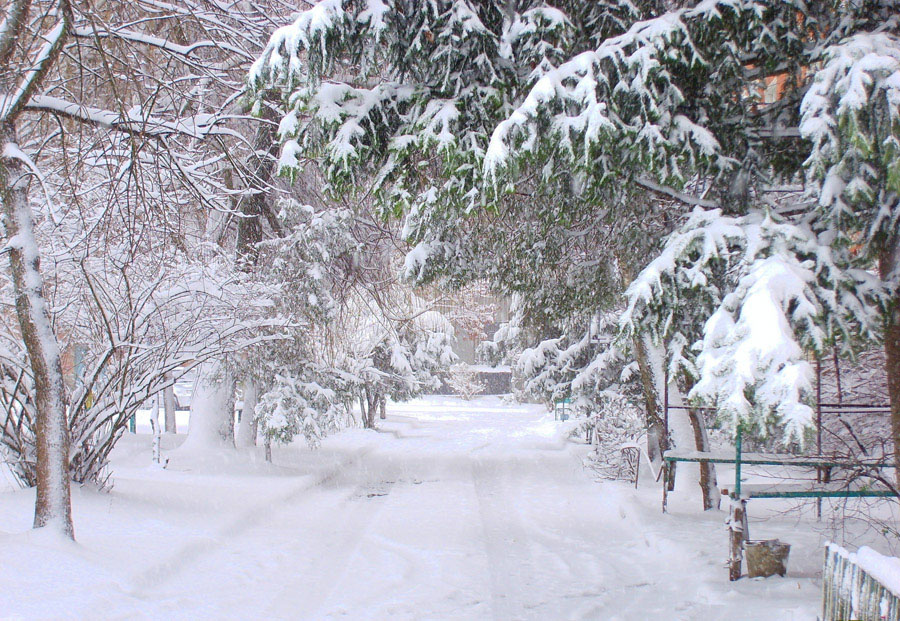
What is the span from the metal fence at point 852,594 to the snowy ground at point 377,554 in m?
0.90

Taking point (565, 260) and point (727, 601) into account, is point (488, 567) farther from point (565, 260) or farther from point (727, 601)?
point (565, 260)

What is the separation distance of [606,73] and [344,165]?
7.33 feet

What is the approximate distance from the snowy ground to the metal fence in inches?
35.6

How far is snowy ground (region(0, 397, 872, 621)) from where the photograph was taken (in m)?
5.41

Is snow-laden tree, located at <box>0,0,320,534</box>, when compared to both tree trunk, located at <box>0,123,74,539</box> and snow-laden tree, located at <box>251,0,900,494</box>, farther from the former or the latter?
snow-laden tree, located at <box>251,0,900,494</box>

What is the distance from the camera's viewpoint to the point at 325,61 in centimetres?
569

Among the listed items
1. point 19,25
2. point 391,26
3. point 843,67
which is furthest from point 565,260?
point 19,25

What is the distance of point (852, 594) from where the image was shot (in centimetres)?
374

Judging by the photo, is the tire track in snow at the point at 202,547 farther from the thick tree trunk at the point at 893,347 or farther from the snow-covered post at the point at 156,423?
the thick tree trunk at the point at 893,347

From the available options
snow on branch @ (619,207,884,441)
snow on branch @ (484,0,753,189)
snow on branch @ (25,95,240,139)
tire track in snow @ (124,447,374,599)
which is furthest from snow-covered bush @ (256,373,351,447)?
snow on branch @ (619,207,884,441)

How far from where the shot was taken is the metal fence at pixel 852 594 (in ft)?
10.9

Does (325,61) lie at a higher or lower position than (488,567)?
higher

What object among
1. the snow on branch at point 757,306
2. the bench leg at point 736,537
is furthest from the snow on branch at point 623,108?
the bench leg at point 736,537

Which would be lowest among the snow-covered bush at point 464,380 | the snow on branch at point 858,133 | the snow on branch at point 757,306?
the snow-covered bush at point 464,380
